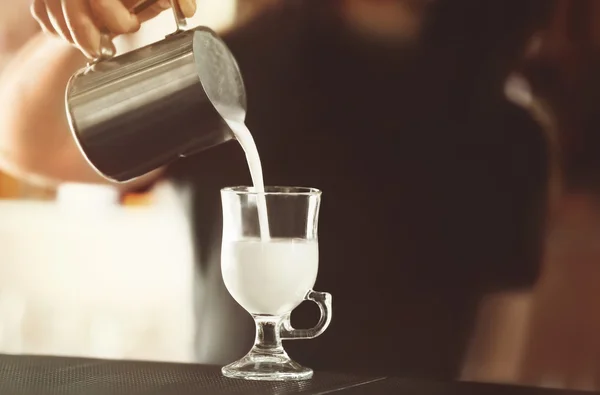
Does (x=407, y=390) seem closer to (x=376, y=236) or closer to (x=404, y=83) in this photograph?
(x=376, y=236)

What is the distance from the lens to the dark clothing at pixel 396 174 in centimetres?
114

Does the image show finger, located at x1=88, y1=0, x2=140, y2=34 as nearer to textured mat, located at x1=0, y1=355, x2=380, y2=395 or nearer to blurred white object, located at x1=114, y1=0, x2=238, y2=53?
blurred white object, located at x1=114, y1=0, x2=238, y2=53

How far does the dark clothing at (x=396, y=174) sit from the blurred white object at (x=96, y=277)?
0.50ft

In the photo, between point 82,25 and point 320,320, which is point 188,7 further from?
point 320,320

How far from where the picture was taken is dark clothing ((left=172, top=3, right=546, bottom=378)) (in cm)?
114

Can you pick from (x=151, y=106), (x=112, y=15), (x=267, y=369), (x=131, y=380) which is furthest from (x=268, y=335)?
(x=112, y=15)

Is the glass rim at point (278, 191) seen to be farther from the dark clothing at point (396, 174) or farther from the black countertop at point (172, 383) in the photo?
the black countertop at point (172, 383)

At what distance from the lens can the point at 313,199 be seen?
3.59 ft

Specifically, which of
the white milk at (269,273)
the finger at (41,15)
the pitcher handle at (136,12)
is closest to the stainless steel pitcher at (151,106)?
the pitcher handle at (136,12)

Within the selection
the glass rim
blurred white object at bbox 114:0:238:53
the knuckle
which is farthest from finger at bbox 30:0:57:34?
the glass rim

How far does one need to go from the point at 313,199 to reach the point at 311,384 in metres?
0.22

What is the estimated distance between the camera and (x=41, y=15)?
1.30 meters

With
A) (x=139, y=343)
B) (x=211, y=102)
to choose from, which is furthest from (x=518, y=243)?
(x=139, y=343)

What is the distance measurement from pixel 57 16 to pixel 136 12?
109 millimetres
